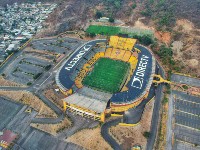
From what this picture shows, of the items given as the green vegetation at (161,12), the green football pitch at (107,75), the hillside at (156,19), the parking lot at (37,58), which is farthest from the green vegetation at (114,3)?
the green football pitch at (107,75)

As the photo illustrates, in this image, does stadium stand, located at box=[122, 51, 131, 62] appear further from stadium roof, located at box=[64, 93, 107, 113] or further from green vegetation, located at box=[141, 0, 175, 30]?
stadium roof, located at box=[64, 93, 107, 113]

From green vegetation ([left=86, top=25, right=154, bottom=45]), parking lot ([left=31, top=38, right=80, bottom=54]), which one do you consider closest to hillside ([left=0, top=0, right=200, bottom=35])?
green vegetation ([left=86, top=25, right=154, bottom=45])

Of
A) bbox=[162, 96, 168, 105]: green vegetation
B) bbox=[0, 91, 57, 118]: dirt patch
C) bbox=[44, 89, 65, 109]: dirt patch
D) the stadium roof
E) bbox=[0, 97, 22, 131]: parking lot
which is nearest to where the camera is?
the stadium roof

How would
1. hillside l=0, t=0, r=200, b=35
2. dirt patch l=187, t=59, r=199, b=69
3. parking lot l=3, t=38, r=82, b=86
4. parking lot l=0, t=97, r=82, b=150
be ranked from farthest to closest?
hillside l=0, t=0, r=200, b=35
dirt patch l=187, t=59, r=199, b=69
parking lot l=3, t=38, r=82, b=86
parking lot l=0, t=97, r=82, b=150

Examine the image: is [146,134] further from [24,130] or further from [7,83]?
[7,83]

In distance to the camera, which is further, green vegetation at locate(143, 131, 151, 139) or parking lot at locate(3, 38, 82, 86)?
parking lot at locate(3, 38, 82, 86)

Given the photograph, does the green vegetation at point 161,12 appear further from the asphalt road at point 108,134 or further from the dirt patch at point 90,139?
the dirt patch at point 90,139

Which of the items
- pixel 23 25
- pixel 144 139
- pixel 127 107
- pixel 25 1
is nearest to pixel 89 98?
pixel 127 107

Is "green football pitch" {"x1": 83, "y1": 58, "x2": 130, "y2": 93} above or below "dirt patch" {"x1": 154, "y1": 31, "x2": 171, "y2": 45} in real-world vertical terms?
below

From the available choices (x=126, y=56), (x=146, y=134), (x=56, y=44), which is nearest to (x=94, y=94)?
(x=146, y=134)

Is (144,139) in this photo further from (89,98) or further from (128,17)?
(128,17)
